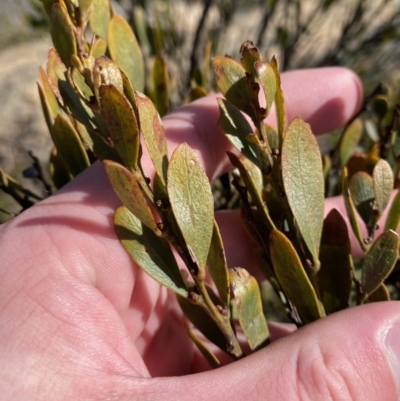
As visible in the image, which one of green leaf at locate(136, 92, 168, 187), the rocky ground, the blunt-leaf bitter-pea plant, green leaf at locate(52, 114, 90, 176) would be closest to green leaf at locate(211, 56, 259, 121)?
the blunt-leaf bitter-pea plant

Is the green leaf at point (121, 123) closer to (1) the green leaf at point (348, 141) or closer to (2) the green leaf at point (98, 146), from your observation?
(2) the green leaf at point (98, 146)

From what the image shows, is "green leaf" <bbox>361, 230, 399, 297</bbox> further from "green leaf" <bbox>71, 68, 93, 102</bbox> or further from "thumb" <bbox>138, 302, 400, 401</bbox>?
"green leaf" <bbox>71, 68, 93, 102</bbox>

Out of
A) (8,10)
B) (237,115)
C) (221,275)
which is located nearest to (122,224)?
(221,275)

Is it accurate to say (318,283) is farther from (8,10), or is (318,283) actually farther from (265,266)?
(8,10)

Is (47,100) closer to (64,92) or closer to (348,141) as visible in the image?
(64,92)

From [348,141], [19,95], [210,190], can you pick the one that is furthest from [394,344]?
[19,95]

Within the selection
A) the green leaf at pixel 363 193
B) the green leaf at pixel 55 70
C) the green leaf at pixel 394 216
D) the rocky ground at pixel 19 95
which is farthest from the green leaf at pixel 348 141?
the rocky ground at pixel 19 95
